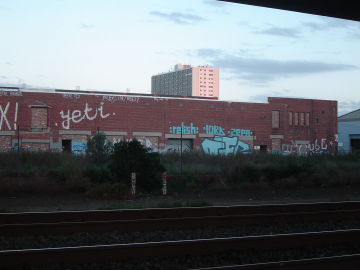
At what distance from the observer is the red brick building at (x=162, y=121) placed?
46.5m

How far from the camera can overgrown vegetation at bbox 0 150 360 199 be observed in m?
16.6

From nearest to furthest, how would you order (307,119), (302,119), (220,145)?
(220,145), (302,119), (307,119)

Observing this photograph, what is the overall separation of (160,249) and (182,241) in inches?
19.0

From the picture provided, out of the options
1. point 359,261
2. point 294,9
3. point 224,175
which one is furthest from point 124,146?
point 359,261

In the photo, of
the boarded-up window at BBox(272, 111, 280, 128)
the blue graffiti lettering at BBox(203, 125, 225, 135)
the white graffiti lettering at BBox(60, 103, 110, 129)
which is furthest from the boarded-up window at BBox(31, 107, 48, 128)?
the boarded-up window at BBox(272, 111, 280, 128)

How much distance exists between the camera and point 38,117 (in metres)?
47.4

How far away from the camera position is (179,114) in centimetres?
5356

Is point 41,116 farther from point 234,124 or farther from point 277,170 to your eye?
point 277,170

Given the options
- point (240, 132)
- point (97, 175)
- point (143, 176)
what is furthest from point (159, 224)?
point (240, 132)

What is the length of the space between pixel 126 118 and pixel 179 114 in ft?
25.1

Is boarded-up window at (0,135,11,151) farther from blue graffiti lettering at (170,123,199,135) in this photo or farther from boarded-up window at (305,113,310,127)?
boarded-up window at (305,113,310,127)

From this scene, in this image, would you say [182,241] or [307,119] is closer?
[182,241]

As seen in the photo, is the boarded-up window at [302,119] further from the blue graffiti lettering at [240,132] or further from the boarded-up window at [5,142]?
the boarded-up window at [5,142]

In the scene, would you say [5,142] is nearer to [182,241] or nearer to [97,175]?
[97,175]
